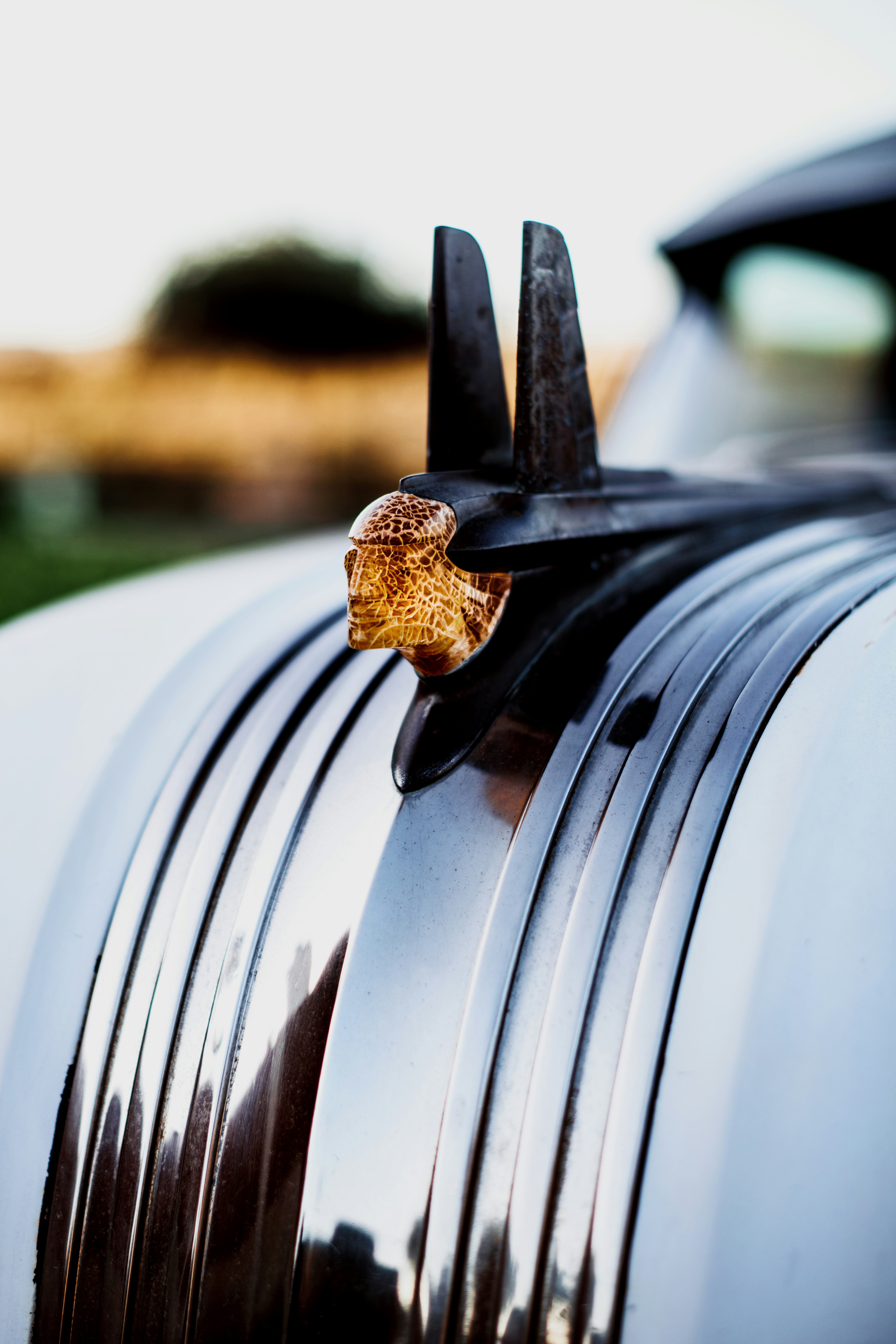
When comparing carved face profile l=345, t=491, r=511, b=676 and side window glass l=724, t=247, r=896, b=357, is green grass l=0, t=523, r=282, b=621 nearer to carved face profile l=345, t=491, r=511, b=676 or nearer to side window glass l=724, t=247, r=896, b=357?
side window glass l=724, t=247, r=896, b=357

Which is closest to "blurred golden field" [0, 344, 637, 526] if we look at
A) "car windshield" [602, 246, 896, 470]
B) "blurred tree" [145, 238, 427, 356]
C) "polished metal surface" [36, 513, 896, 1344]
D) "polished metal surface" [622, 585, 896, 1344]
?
"blurred tree" [145, 238, 427, 356]

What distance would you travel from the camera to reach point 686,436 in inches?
90.7

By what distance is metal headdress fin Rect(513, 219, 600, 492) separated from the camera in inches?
37.1

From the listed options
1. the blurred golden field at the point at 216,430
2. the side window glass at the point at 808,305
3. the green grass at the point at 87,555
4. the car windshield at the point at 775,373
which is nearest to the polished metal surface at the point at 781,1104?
the car windshield at the point at 775,373

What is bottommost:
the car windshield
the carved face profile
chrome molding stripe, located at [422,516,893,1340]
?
chrome molding stripe, located at [422,516,893,1340]

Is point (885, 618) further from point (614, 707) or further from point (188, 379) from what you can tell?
point (188, 379)

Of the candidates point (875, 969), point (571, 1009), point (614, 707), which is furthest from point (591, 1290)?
point (614, 707)

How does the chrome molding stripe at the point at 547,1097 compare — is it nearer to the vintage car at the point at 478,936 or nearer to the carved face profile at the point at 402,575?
the vintage car at the point at 478,936

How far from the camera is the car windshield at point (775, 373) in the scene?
2223 mm

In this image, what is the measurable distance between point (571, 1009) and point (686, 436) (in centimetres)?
178

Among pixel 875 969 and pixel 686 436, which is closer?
pixel 875 969

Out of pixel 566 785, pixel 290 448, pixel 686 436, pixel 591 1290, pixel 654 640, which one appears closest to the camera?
pixel 591 1290

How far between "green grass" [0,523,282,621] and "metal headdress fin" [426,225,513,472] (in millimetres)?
4034

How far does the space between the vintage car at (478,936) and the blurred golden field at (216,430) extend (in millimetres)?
13330
